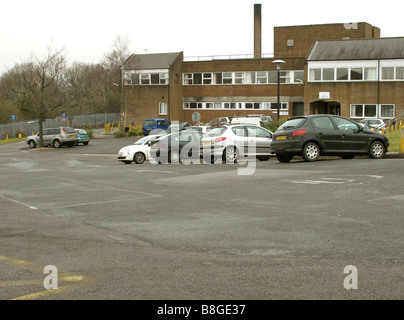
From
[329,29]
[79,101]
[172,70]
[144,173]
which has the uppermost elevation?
[329,29]

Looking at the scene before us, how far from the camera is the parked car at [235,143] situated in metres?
21.0

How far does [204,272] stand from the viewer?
18.5 feet

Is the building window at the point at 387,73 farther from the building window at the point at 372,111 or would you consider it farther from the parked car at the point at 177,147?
the parked car at the point at 177,147

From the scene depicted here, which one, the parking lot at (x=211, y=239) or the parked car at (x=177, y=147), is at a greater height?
the parked car at (x=177, y=147)

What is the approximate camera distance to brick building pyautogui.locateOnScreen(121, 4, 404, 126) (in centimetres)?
5050

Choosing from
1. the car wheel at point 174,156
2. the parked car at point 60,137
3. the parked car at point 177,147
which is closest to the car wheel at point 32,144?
the parked car at point 60,137

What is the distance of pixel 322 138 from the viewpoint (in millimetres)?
18359

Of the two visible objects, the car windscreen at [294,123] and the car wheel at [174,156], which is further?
the car wheel at [174,156]

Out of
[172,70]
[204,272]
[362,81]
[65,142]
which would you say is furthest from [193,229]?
[172,70]

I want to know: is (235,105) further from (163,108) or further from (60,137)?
(60,137)

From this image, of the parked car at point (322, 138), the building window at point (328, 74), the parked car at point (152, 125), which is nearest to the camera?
the parked car at point (322, 138)

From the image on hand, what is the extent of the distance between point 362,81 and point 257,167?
3623cm

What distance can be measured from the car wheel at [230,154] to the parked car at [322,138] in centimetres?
246
